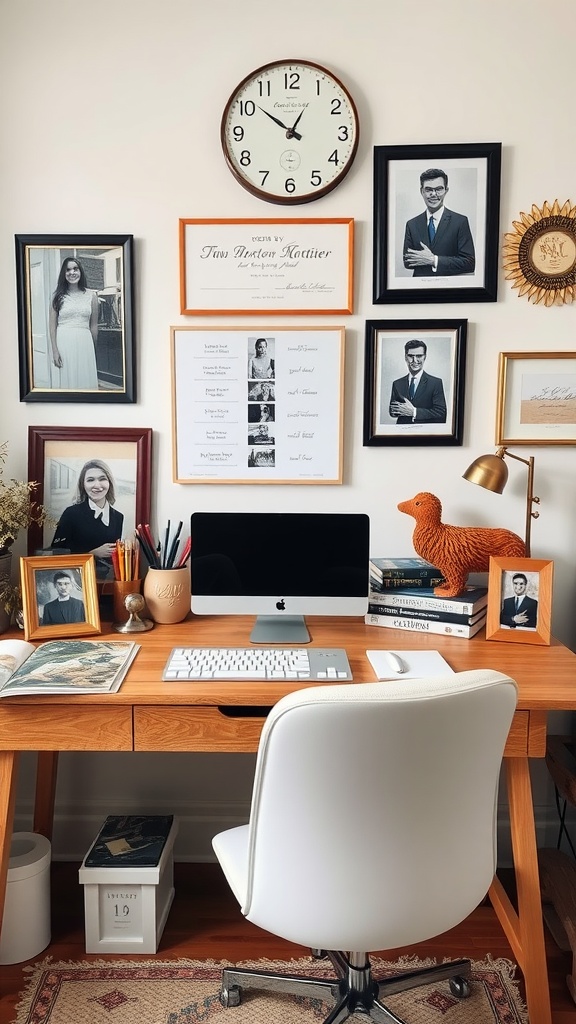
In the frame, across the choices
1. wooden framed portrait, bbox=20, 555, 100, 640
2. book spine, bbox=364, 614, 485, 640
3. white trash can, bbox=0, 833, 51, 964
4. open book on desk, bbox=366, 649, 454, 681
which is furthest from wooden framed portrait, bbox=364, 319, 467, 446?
white trash can, bbox=0, 833, 51, 964

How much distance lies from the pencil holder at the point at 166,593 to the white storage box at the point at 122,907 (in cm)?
60

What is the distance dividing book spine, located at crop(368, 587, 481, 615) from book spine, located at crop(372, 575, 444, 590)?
0.02 m

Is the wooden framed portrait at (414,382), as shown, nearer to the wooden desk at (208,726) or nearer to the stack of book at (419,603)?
the stack of book at (419,603)

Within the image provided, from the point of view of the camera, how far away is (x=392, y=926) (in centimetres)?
121

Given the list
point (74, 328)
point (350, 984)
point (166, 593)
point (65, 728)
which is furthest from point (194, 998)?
point (74, 328)

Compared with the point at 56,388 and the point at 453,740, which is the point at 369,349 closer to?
the point at 56,388

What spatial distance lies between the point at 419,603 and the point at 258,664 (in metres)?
0.49

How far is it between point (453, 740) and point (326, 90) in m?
1.71

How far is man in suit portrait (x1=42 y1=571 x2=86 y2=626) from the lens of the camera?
1.88 m

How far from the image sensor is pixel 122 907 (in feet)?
5.94

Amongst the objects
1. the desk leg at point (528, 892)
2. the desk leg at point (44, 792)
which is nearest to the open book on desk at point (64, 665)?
the desk leg at point (44, 792)

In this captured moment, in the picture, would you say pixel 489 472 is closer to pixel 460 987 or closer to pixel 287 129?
Result: pixel 287 129

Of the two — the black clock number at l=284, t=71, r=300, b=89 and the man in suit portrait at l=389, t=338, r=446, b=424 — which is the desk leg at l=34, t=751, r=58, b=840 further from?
the black clock number at l=284, t=71, r=300, b=89

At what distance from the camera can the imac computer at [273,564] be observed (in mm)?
1836
